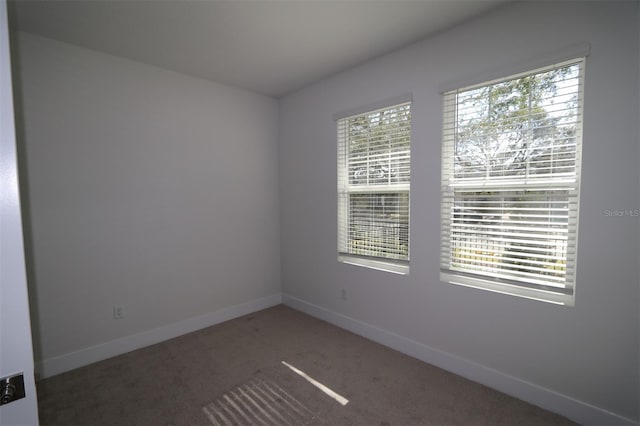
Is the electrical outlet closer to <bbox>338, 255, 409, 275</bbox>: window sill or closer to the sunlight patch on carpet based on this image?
the sunlight patch on carpet

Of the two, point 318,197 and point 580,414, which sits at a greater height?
point 318,197

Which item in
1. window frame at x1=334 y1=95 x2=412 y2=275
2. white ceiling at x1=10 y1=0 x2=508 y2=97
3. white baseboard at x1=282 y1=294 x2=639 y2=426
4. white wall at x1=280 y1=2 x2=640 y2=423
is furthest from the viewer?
window frame at x1=334 y1=95 x2=412 y2=275

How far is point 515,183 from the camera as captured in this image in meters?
2.09

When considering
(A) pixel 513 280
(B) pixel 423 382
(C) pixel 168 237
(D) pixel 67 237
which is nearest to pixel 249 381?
(B) pixel 423 382

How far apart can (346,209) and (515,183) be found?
64.6 inches

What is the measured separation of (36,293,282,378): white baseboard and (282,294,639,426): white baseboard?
3.91ft

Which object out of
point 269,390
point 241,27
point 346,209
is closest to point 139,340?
point 269,390

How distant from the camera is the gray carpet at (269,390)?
1933mm

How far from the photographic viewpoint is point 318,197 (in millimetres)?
3496

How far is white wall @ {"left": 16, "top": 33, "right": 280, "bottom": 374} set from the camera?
241 centimetres

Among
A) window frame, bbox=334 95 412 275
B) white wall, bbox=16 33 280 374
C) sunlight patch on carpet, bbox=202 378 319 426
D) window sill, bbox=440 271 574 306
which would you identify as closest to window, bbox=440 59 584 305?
window sill, bbox=440 271 574 306

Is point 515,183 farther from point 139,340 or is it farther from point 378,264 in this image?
point 139,340

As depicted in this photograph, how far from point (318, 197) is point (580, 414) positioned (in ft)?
9.05

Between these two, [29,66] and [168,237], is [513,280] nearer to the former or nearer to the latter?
[168,237]
